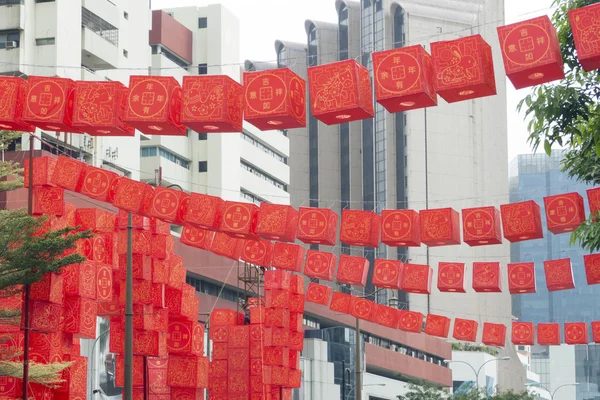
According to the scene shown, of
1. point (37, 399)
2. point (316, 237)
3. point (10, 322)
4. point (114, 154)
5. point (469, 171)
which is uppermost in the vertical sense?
point (469, 171)

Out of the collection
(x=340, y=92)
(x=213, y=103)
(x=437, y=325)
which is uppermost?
(x=213, y=103)

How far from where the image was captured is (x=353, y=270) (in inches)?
1264

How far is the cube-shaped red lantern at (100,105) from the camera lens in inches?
738

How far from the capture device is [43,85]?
19.1 m

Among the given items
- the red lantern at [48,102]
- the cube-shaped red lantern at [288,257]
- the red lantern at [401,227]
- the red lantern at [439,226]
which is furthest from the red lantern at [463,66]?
the cube-shaped red lantern at [288,257]

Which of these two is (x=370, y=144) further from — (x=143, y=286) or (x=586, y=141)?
(x=586, y=141)

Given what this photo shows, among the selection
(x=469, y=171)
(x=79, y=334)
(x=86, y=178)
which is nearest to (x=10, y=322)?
(x=79, y=334)

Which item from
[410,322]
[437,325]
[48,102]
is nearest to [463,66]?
[48,102]

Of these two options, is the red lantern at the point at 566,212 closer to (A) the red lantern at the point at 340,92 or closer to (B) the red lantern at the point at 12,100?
(A) the red lantern at the point at 340,92

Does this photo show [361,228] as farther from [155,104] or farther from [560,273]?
[155,104]

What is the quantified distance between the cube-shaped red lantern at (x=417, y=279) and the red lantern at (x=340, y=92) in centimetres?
1501

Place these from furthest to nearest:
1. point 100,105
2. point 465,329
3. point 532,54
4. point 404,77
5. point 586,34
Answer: point 465,329, point 100,105, point 404,77, point 532,54, point 586,34

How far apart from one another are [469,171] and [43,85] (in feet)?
308

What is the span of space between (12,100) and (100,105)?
1.51 m
